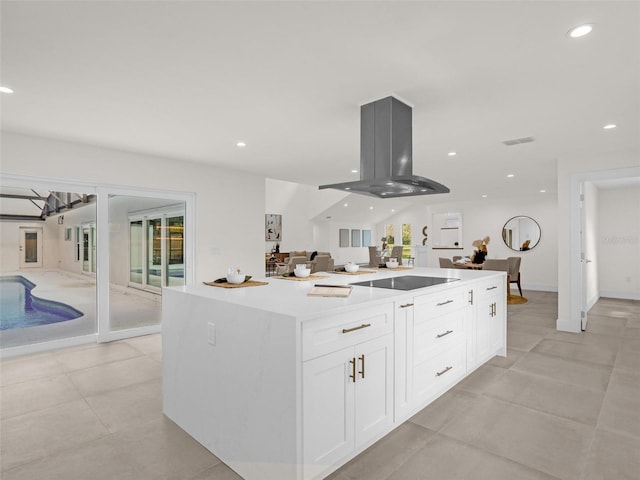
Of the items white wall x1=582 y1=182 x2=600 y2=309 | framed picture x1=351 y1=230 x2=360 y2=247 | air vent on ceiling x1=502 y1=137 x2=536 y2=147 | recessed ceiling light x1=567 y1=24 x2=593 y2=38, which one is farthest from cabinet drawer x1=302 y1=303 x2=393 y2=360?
framed picture x1=351 y1=230 x2=360 y2=247

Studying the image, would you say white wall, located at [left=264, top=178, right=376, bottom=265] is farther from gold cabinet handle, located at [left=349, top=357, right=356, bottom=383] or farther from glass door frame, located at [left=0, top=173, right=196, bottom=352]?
gold cabinet handle, located at [left=349, top=357, right=356, bottom=383]

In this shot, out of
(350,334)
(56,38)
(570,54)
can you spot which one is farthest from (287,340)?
(570,54)

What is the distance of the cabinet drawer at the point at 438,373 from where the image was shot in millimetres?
2482

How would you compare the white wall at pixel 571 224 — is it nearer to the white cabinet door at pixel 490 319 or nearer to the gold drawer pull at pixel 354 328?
the white cabinet door at pixel 490 319

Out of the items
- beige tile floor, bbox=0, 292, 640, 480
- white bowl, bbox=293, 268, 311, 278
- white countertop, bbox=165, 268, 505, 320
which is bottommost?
beige tile floor, bbox=0, 292, 640, 480

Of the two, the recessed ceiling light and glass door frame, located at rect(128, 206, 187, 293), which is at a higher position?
the recessed ceiling light

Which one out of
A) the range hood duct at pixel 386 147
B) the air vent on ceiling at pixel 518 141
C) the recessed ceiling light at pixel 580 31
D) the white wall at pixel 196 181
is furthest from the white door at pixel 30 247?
the air vent on ceiling at pixel 518 141

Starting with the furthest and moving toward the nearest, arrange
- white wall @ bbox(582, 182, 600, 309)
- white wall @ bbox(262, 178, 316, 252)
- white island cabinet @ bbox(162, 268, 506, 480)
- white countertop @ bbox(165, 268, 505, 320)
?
white wall @ bbox(262, 178, 316, 252) → white wall @ bbox(582, 182, 600, 309) → white countertop @ bbox(165, 268, 505, 320) → white island cabinet @ bbox(162, 268, 506, 480)

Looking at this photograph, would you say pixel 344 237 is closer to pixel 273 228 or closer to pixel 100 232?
pixel 273 228

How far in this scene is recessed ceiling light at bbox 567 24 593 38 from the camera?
196cm

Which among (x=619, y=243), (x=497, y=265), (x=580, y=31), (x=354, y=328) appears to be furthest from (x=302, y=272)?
(x=619, y=243)

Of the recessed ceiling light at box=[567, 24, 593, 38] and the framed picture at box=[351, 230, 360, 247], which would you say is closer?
the recessed ceiling light at box=[567, 24, 593, 38]

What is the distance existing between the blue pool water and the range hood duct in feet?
12.6

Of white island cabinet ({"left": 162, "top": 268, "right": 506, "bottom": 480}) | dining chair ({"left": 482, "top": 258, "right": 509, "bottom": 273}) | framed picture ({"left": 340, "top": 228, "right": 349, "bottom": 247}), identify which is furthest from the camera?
framed picture ({"left": 340, "top": 228, "right": 349, "bottom": 247})
